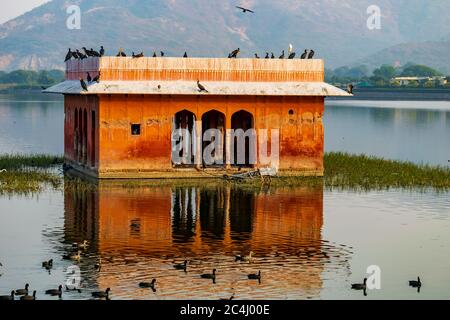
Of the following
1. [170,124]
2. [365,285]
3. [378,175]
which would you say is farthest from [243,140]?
[365,285]

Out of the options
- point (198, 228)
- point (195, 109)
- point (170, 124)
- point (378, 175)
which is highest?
point (195, 109)

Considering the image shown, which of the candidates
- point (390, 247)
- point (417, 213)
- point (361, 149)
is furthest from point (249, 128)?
point (361, 149)

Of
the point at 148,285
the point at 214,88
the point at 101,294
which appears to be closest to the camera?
the point at 101,294

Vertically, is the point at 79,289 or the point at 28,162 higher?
the point at 28,162

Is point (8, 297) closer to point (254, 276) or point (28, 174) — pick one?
point (254, 276)

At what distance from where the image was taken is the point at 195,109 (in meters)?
52.3

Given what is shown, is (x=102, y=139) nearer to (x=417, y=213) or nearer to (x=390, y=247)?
(x=417, y=213)

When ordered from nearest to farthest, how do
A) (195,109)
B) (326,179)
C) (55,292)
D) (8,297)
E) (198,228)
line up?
(8,297) → (55,292) → (198,228) → (195,109) → (326,179)

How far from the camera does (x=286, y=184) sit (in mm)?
50750

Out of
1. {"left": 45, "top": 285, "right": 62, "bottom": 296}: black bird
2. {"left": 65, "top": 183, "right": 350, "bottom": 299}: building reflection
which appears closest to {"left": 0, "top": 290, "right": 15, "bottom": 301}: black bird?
{"left": 45, "top": 285, "right": 62, "bottom": 296}: black bird

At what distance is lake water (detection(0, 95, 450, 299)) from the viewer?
3000 centimetres

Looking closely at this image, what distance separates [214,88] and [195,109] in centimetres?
135

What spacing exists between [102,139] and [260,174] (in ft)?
24.2

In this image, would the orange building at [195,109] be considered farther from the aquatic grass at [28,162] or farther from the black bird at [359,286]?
the black bird at [359,286]
